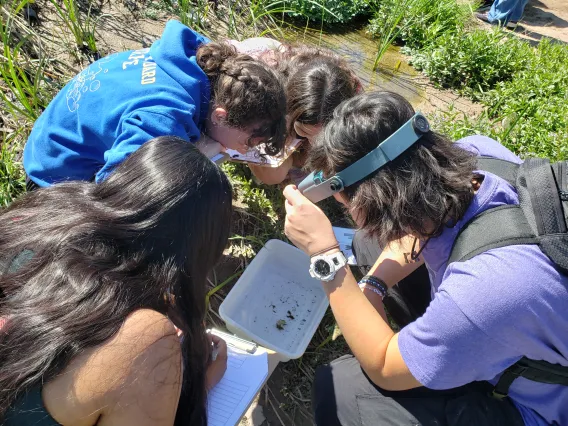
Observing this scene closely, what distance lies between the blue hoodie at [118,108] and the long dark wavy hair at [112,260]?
0.47 meters

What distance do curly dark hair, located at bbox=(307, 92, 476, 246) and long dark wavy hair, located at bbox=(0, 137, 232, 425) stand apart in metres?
0.36

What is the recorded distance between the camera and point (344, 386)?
5.48 ft

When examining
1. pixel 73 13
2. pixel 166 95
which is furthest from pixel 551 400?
pixel 73 13

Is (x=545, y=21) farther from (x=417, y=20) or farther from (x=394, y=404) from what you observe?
(x=394, y=404)

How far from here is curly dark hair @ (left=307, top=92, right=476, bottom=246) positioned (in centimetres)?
131

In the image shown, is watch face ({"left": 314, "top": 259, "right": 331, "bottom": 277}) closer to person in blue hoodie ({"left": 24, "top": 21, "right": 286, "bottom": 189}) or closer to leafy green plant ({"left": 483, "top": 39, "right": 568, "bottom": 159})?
person in blue hoodie ({"left": 24, "top": 21, "right": 286, "bottom": 189})

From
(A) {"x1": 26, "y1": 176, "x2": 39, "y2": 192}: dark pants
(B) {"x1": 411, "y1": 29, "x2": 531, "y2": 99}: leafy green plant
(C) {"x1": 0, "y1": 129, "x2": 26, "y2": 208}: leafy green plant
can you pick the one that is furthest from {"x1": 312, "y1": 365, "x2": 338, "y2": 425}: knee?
(B) {"x1": 411, "y1": 29, "x2": 531, "y2": 99}: leafy green plant

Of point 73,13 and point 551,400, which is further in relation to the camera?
point 73,13

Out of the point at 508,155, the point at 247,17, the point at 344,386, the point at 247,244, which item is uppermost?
the point at 508,155

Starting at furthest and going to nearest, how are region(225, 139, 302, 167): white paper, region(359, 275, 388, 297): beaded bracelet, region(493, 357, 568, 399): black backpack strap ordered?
region(225, 139, 302, 167): white paper → region(359, 275, 388, 297): beaded bracelet → region(493, 357, 568, 399): black backpack strap

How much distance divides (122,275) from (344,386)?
35.8 inches

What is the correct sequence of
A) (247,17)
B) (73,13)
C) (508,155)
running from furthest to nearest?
1. (247,17)
2. (73,13)
3. (508,155)

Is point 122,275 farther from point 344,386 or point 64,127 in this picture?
point 64,127

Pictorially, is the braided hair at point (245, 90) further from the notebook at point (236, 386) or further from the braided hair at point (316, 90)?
the notebook at point (236, 386)
